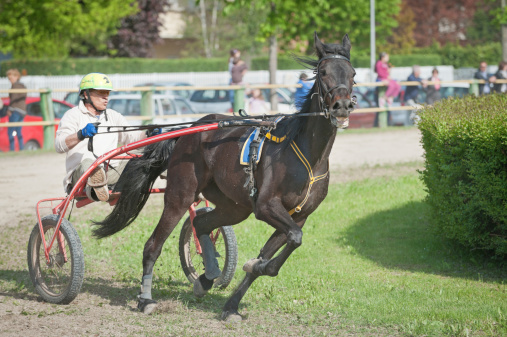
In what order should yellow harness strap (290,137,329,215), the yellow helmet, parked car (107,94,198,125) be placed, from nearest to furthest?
yellow harness strap (290,137,329,215) < the yellow helmet < parked car (107,94,198,125)

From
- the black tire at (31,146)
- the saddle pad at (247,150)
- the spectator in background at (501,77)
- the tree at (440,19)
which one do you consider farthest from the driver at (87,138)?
the tree at (440,19)

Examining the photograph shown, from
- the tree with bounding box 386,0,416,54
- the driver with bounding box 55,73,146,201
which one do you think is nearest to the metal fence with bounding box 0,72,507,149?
the driver with bounding box 55,73,146,201

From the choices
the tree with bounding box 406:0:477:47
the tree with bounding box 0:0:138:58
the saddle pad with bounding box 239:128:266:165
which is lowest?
the saddle pad with bounding box 239:128:266:165

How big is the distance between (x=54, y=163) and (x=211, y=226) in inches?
351

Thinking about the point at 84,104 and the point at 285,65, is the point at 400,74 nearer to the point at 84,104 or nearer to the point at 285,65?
the point at 285,65

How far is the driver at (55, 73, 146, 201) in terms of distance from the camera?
615 cm

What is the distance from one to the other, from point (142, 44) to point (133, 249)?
29.9 metres

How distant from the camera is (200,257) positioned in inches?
269

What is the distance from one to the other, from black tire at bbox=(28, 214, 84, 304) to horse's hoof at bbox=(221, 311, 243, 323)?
1.36 metres

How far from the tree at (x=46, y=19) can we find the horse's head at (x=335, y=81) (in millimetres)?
18623

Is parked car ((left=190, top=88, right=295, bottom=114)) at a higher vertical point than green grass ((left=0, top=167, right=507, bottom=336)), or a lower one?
higher

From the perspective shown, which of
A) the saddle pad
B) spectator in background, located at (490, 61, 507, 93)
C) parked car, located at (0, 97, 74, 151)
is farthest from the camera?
spectator in background, located at (490, 61, 507, 93)

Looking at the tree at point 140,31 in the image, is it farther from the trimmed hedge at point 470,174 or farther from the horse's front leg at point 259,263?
the horse's front leg at point 259,263

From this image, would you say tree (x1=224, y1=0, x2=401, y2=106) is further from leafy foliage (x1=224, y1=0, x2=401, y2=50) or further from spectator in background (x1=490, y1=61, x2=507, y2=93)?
spectator in background (x1=490, y1=61, x2=507, y2=93)
